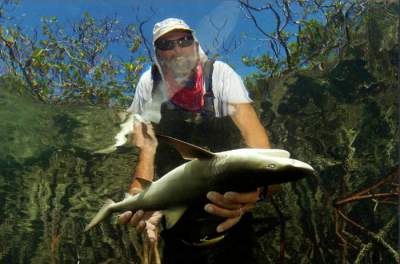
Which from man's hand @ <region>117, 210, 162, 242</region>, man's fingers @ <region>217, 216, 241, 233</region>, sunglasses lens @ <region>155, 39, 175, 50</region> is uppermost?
sunglasses lens @ <region>155, 39, 175, 50</region>

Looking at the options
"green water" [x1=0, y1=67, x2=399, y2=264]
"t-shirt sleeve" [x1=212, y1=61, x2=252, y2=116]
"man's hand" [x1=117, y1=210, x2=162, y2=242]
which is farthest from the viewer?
"green water" [x1=0, y1=67, x2=399, y2=264]

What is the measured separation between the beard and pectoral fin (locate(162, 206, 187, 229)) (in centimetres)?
193

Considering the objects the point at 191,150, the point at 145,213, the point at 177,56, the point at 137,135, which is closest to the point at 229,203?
the point at 191,150

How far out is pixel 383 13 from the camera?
6512mm

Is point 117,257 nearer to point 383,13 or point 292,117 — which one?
point 292,117

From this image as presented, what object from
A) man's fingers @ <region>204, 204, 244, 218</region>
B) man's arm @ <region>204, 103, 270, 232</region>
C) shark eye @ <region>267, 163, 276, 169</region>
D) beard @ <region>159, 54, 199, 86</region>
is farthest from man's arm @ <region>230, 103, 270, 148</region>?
shark eye @ <region>267, 163, 276, 169</region>

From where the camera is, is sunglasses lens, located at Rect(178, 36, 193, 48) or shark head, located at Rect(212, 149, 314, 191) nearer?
shark head, located at Rect(212, 149, 314, 191)

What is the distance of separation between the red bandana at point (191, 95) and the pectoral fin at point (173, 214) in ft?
5.79

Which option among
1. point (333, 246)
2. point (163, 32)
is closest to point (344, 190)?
point (333, 246)

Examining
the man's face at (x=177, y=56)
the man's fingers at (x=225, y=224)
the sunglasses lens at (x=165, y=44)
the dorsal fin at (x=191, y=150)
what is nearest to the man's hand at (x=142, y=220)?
the man's fingers at (x=225, y=224)

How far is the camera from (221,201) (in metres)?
2.45

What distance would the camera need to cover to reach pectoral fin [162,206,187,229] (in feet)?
8.14

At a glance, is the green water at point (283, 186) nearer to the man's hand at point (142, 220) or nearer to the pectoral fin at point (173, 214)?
the man's hand at point (142, 220)

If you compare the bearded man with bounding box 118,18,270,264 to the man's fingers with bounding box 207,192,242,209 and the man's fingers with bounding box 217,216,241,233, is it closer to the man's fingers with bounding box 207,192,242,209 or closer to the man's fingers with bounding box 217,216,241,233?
the man's fingers with bounding box 217,216,241,233
